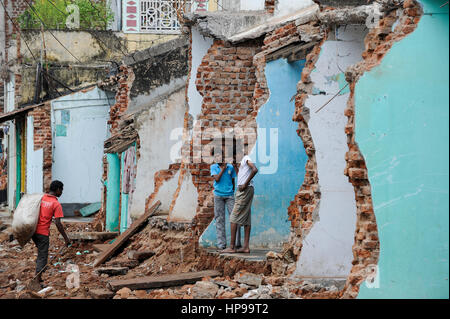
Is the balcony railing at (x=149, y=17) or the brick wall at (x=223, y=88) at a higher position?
the balcony railing at (x=149, y=17)

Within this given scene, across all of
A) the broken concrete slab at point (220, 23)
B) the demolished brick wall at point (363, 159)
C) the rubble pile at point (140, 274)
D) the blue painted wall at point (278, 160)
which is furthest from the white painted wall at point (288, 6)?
the demolished brick wall at point (363, 159)

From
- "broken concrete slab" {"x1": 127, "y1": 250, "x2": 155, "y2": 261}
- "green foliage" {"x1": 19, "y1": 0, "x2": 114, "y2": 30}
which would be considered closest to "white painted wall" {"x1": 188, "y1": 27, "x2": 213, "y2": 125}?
"broken concrete slab" {"x1": 127, "y1": 250, "x2": 155, "y2": 261}

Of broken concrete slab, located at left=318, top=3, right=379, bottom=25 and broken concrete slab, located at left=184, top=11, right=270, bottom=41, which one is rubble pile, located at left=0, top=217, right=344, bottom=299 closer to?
broken concrete slab, located at left=318, top=3, right=379, bottom=25

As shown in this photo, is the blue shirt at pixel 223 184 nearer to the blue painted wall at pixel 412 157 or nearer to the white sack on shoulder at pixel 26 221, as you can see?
the white sack on shoulder at pixel 26 221

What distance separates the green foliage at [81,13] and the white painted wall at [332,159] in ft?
50.3

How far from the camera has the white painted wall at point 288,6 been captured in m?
10.1

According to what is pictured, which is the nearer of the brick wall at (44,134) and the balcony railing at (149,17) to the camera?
the brick wall at (44,134)

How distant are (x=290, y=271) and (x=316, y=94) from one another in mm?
1983

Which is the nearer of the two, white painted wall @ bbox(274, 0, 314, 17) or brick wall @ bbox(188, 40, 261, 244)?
brick wall @ bbox(188, 40, 261, 244)

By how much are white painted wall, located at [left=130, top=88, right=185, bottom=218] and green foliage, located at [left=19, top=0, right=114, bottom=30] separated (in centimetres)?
931

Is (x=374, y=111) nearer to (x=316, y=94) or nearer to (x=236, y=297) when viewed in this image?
(x=316, y=94)

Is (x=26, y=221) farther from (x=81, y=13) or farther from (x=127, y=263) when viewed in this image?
(x=81, y=13)

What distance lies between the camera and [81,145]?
1897 centimetres

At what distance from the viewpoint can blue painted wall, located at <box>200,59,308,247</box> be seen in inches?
354
